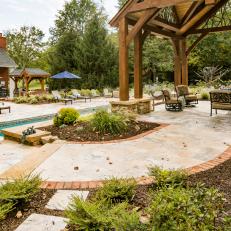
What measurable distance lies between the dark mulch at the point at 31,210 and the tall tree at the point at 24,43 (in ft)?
129

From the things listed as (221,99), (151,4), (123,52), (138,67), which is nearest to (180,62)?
(138,67)

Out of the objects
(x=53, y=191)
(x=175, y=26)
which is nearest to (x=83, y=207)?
(x=53, y=191)

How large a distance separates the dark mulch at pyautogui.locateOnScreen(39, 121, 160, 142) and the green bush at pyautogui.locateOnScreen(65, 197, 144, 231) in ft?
11.8

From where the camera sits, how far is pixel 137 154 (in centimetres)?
513

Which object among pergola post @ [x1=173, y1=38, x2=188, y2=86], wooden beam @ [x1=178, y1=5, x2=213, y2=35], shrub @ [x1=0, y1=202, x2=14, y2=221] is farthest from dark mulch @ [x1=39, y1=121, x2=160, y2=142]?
wooden beam @ [x1=178, y1=5, x2=213, y2=35]

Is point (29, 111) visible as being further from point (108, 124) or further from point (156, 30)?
point (108, 124)

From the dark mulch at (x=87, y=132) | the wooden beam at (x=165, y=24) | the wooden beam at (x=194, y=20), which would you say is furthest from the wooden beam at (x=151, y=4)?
the wooden beam at (x=194, y=20)

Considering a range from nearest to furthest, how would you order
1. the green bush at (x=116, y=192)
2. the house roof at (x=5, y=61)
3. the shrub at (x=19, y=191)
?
the shrub at (x=19, y=191) < the green bush at (x=116, y=192) < the house roof at (x=5, y=61)

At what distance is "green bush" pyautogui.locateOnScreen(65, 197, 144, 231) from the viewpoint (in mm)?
2312

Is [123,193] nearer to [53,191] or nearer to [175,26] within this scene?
[53,191]

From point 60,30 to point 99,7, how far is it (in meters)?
6.81

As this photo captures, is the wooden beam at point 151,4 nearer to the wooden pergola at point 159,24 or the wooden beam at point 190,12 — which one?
the wooden pergola at point 159,24

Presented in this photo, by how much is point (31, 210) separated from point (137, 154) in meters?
2.49

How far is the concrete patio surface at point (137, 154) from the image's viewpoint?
4242 mm
